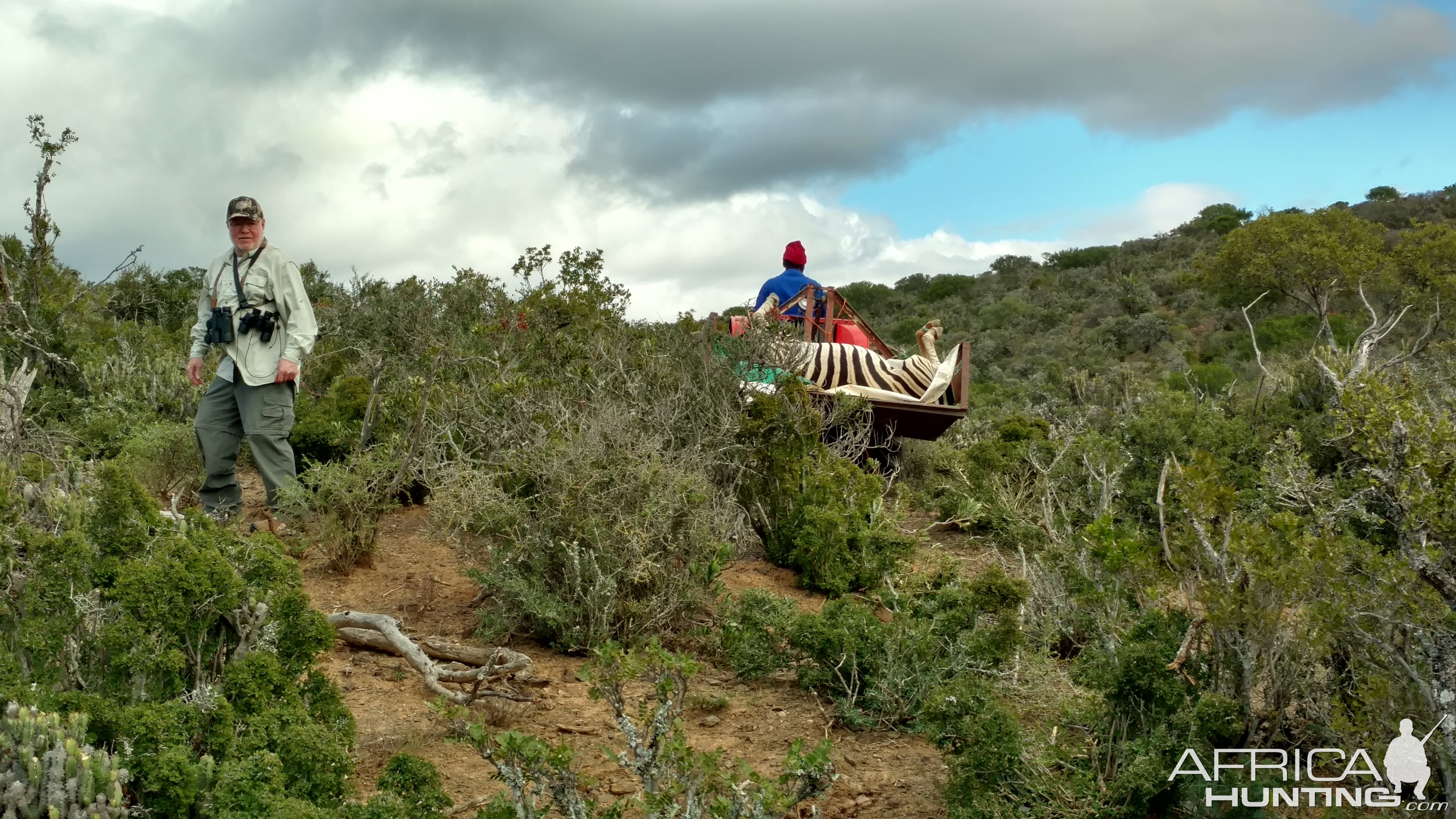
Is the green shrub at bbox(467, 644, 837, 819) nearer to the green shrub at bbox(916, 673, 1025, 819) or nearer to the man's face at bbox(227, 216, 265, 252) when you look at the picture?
the green shrub at bbox(916, 673, 1025, 819)

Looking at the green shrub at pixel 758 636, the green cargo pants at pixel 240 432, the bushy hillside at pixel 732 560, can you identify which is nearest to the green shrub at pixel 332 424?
the bushy hillside at pixel 732 560

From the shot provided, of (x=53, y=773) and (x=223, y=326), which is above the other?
(x=223, y=326)

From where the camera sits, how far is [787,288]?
31.8 ft

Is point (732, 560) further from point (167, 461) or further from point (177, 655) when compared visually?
point (177, 655)

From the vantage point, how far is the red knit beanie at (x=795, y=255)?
33.0 feet

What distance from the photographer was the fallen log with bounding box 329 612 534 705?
13.1ft

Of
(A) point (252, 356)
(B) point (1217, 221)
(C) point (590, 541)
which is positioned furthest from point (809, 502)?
(B) point (1217, 221)

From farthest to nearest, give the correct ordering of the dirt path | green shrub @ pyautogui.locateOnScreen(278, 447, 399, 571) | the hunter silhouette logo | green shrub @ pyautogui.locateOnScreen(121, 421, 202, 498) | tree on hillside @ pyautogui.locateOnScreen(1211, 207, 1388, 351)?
tree on hillside @ pyautogui.locateOnScreen(1211, 207, 1388, 351) → green shrub @ pyautogui.locateOnScreen(121, 421, 202, 498) → green shrub @ pyautogui.locateOnScreen(278, 447, 399, 571) → the dirt path → the hunter silhouette logo

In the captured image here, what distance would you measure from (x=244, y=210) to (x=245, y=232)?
0.36ft

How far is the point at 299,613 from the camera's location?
10.4 feet

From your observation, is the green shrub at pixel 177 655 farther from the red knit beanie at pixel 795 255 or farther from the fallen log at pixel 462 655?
the red knit beanie at pixel 795 255

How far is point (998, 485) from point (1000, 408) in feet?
18.1
